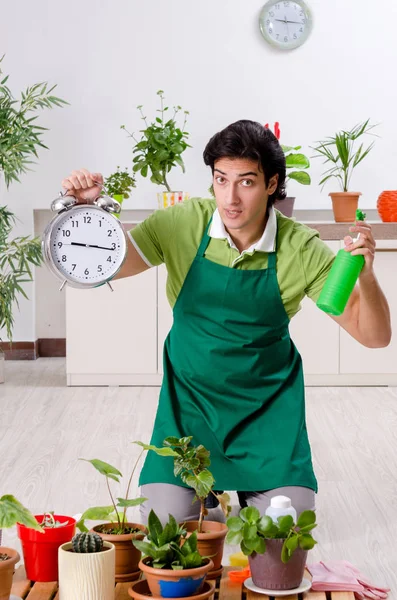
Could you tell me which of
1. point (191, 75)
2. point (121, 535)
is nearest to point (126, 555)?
point (121, 535)

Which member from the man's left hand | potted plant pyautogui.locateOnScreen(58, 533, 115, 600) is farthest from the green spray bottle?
potted plant pyautogui.locateOnScreen(58, 533, 115, 600)

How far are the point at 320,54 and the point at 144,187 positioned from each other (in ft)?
3.88

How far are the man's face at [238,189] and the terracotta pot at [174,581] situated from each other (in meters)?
0.87

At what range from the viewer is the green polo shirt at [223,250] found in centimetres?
214

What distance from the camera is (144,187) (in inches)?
202

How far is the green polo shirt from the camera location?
2145 mm

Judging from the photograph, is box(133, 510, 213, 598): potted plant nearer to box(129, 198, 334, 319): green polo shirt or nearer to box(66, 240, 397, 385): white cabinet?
box(129, 198, 334, 319): green polo shirt

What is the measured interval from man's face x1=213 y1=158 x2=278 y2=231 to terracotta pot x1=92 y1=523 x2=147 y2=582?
30.4 inches

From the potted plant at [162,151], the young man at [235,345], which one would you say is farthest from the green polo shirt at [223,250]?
the potted plant at [162,151]

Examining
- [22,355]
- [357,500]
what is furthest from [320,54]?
[357,500]

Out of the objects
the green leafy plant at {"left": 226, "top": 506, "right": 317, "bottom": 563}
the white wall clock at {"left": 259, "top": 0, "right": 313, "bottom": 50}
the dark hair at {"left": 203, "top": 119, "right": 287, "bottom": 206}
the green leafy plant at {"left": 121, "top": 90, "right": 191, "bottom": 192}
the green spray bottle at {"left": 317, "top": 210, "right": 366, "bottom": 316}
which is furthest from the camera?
the white wall clock at {"left": 259, "top": 0, "right": 313, "bottom": 50}

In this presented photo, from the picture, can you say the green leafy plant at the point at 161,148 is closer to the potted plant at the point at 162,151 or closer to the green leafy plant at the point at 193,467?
the potted plant at the point at 162,151

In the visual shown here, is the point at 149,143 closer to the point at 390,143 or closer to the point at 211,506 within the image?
A: the point at 390,143

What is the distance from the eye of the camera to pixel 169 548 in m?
1.40
